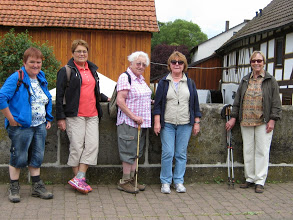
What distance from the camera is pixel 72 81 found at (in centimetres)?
444

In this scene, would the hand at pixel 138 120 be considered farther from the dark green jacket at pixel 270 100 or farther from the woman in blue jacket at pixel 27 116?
the dark green jacket at pixel 270 100

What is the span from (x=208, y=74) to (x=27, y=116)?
26.2 metres

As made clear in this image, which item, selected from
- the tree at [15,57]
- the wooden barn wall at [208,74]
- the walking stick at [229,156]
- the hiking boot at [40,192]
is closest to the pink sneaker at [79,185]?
the hiking boot at [40,192]

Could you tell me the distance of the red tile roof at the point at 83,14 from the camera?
1595 cm

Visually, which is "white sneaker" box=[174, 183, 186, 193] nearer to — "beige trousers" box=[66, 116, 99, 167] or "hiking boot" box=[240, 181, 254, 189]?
"hiking boot" box=[240, 181, 254, 189]

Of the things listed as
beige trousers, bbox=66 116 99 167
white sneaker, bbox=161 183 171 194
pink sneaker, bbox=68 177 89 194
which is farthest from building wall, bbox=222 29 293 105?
pink sneaker, bbox=68 177 89 194

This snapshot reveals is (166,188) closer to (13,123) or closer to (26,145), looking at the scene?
(26,145)

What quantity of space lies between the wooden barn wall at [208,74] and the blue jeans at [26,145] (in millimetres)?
25360

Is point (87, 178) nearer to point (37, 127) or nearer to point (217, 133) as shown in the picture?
point (37, 127)

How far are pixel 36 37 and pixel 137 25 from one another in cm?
460

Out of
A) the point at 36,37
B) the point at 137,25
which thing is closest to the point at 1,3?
the point at 36,37

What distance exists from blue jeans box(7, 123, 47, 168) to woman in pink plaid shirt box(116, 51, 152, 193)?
0.99 metres

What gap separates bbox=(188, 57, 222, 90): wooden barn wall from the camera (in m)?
29.1

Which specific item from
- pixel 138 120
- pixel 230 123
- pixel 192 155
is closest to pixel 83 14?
pixel 192 155
